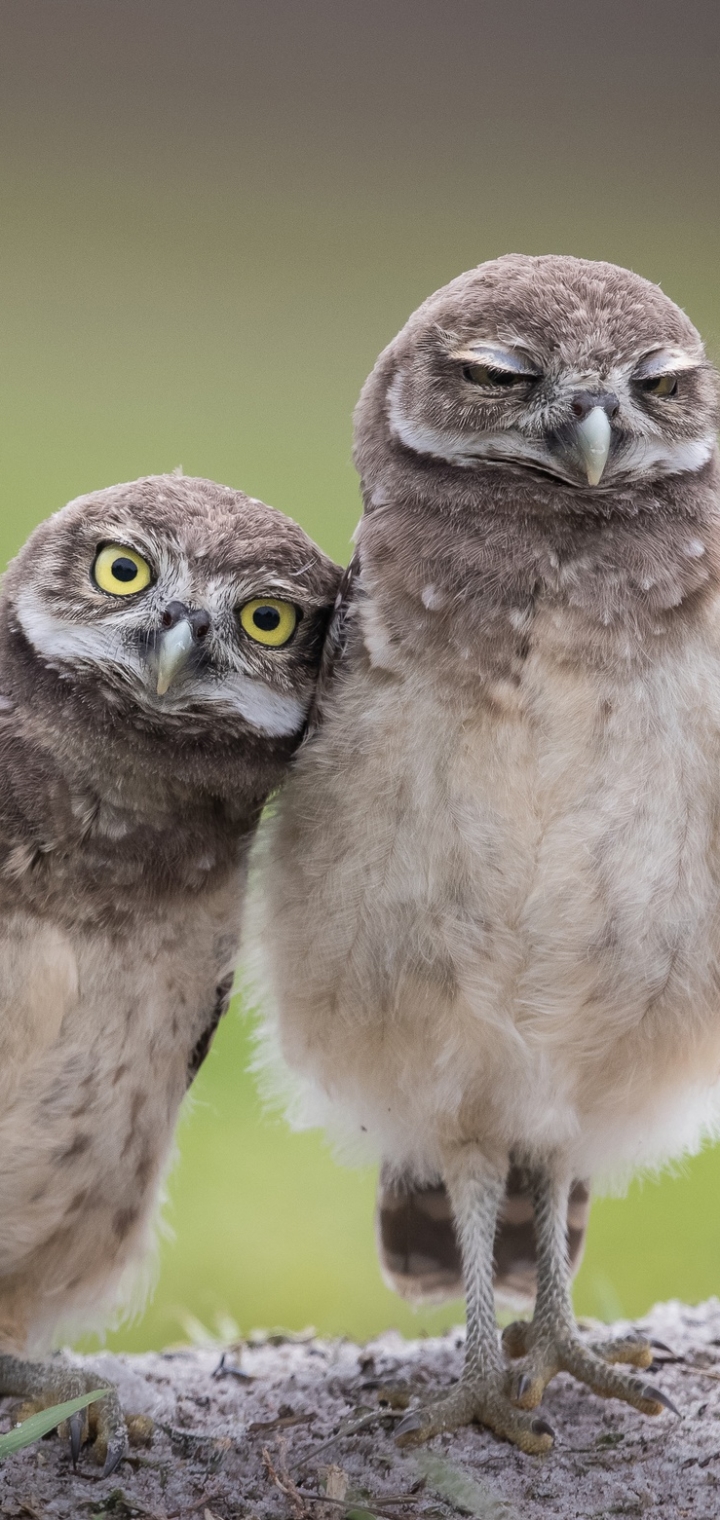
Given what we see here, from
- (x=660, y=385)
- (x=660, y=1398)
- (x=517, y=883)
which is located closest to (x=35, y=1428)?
(x=517, y=883)

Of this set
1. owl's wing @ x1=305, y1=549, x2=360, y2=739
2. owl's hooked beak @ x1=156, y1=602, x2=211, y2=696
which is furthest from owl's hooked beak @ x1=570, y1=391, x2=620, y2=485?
owl's hooked beak @ x1=156, y1=602, x2=211, y2=696

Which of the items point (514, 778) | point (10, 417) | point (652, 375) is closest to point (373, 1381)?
point (514, 778)

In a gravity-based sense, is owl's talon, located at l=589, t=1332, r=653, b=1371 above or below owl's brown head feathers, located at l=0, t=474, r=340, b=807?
below

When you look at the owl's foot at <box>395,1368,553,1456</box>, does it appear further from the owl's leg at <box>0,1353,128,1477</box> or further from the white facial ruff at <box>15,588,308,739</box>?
the white facial ruff at <box>15,588,308,739</box>

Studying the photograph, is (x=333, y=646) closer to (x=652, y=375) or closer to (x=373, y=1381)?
(x=652, y=375)

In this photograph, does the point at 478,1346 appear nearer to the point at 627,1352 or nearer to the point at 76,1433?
the point at 627,1352

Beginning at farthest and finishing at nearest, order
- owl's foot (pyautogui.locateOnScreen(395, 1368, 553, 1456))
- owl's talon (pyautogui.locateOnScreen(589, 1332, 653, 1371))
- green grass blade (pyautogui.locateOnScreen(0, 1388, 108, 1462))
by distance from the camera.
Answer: owl's talon (pyautogui.locateOnScreen(589, 1332, 653, 1371)), owl's foot (pyautogui.locateOnScreen(395, 1368, 553, 1456)), green grass blade (pyautogui.locateOnScreen(0, 1388, 108, 1462))

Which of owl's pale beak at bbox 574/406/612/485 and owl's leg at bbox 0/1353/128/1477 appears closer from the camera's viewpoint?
owl's pale beak at bbox 574/406/612/485
